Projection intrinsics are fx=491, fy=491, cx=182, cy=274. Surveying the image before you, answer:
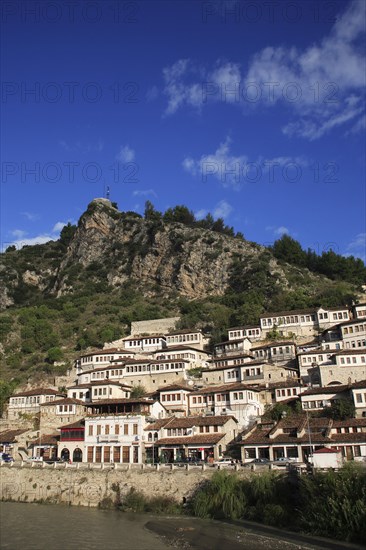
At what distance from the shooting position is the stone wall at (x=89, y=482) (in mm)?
39406

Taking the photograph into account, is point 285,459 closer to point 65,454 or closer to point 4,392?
point 65,454

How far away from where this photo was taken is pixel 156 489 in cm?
4006

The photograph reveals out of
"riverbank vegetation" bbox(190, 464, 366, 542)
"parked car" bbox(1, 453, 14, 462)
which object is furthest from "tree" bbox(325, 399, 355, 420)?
"parked car" bbox(1, 453, 14, 462)

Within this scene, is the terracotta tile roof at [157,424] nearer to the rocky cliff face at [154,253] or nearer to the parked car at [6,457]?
the parked car at [6,457]

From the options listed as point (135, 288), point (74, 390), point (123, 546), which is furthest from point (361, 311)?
point (135, 288)

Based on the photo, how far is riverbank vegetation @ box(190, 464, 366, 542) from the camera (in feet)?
93.2

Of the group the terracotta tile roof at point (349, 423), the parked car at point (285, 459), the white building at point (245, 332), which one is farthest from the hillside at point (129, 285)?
the parked car at point (285, 459)

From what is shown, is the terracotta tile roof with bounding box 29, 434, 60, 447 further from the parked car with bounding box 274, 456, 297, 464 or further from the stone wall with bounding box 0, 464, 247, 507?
the parked car with bounding box 274, 456, 297, 464

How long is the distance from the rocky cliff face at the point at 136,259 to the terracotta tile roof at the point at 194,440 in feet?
203

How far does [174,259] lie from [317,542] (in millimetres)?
100497

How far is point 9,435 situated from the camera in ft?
200

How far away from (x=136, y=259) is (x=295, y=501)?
4133 inches

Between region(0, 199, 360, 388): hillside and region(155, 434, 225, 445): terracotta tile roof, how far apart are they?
34579 millimetres

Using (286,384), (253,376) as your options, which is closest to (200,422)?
(286,384)
